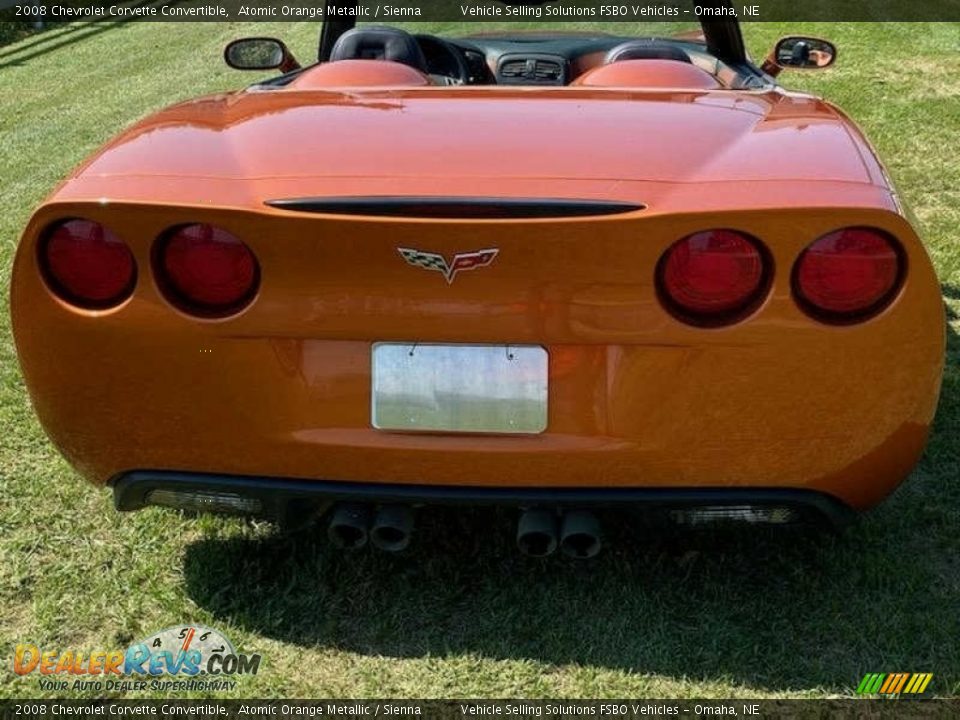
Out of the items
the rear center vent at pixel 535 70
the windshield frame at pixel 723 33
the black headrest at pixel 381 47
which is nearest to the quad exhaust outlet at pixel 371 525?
the black headrest at pixel 381 47

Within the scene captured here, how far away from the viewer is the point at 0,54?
13430mm

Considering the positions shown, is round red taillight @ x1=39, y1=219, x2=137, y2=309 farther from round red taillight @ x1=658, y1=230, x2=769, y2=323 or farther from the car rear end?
round red taillight @ x1=658, y1=230, x2=769, y2=323

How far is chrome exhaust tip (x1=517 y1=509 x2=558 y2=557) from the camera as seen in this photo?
7.00 ft

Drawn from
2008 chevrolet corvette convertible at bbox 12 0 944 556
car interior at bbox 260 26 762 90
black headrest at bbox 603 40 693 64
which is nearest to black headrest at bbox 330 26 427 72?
car interior at bbox 260 26 762 90

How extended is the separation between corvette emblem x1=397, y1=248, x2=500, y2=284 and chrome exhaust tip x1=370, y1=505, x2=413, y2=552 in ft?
1.92

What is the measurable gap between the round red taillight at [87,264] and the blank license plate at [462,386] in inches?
20.7

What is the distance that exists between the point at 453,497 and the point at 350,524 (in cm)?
26

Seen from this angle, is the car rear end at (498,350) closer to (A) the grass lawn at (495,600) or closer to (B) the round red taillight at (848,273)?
(B) the round red taillight at (848,273)

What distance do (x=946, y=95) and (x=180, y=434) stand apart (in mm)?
8671

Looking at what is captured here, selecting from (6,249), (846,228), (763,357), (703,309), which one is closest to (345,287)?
(703,309)

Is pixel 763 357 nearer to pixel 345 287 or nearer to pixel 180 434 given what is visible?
pixel 345 287

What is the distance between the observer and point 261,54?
12.6ft

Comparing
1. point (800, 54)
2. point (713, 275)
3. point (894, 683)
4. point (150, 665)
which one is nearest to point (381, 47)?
point (800, 54)

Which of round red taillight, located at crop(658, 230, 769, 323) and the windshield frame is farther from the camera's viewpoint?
the windshield frame
